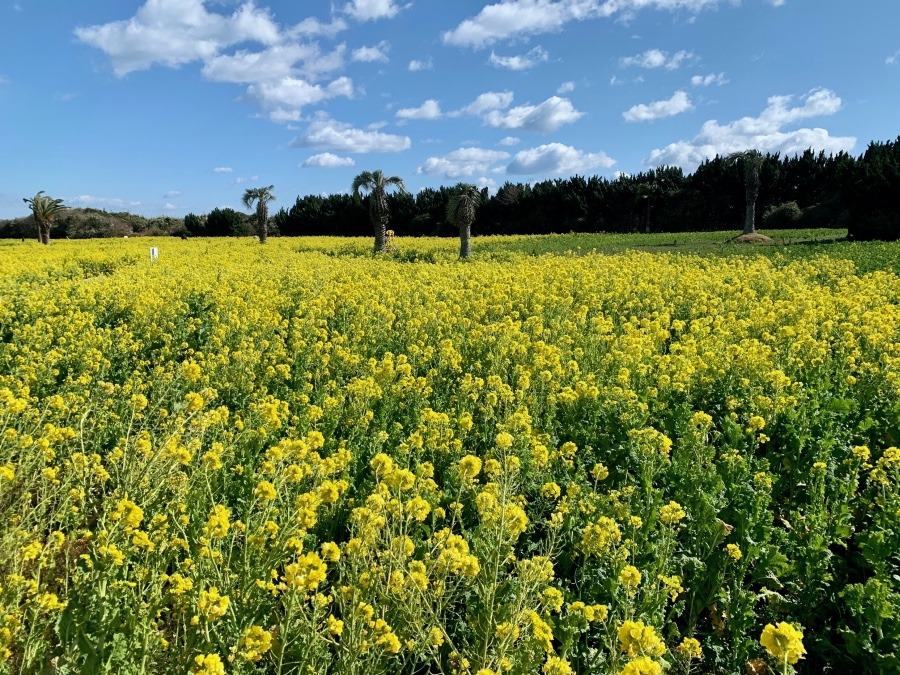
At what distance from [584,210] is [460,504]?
5597 centimetres

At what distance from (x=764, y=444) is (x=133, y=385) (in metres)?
6.32

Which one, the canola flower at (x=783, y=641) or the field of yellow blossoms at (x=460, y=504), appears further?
the field of yellow blossoms at (x=460, y=504)

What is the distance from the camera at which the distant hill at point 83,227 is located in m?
58.4

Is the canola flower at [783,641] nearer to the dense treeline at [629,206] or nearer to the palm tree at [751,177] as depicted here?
the palm tree at [751,177]

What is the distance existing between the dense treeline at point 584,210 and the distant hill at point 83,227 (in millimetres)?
101

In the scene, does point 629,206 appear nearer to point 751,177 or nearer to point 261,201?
point 751,177

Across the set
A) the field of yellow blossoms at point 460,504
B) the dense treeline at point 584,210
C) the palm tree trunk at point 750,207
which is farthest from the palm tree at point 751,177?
the field of yellow blossoms at point 460,504

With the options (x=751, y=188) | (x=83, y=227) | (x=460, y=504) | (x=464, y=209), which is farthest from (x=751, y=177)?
(x=83, y=227)

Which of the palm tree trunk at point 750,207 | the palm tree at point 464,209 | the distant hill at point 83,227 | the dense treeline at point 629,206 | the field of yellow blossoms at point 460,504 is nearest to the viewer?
the field of yellow blossoms at point 460,504

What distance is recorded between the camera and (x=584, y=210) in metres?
56.5

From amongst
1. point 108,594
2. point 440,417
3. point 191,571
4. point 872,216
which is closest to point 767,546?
point 440,417

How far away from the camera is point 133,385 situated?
6301 mm

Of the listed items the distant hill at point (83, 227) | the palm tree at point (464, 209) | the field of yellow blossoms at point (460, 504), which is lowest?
the field of yellow blossoms at point (460, 504)

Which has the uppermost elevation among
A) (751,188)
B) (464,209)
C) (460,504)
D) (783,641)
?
(751,188)
